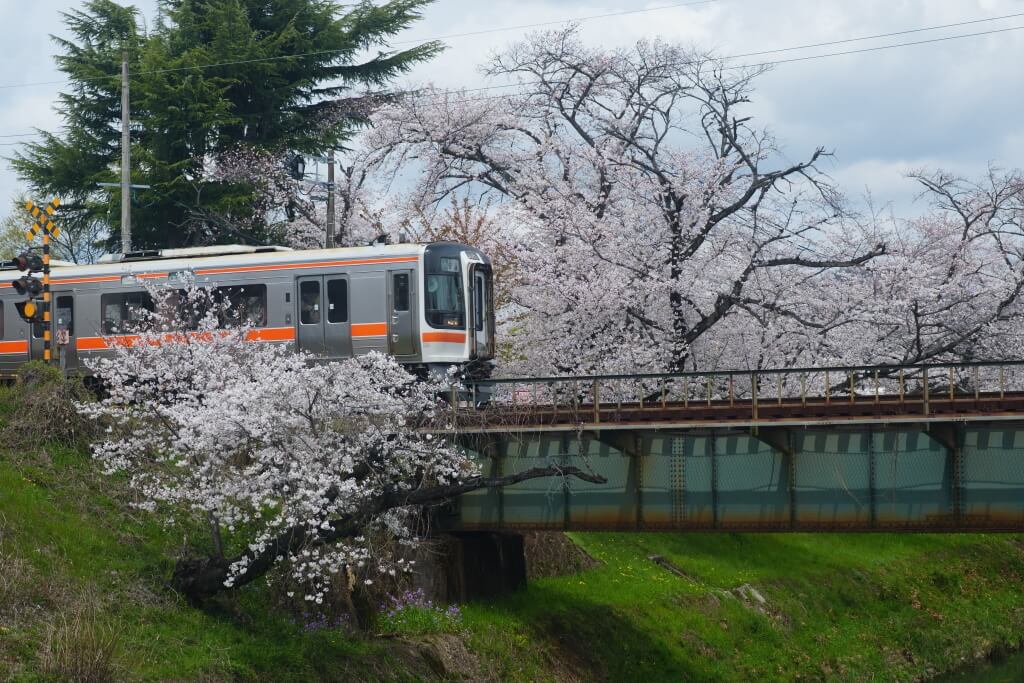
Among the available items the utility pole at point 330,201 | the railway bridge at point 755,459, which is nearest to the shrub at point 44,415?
the railway bridge at point 755,459

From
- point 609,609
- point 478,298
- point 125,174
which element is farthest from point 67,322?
point 609,609

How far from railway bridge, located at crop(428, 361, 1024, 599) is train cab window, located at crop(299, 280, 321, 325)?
4.31 m

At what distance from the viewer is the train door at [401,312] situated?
25.1 metres

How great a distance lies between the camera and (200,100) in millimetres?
38094

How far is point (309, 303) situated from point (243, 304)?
5.69 feet

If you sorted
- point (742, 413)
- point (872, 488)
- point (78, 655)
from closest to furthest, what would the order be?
point (78, 655) < point (872, 488) < point (742, 413)

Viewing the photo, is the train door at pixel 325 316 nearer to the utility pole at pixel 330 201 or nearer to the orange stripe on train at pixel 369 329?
the orange stripe on train at pixel 369 329

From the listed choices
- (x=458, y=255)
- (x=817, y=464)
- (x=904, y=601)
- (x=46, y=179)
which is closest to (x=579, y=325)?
(x=458, y=255)

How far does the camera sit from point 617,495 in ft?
72.6

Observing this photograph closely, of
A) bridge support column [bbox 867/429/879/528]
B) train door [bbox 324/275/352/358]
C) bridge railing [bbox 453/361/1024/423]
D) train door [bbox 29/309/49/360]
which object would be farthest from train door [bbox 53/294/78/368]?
bridge support column [bbox 867/429/879/528]

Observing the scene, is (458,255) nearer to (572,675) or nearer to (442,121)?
(572,675)

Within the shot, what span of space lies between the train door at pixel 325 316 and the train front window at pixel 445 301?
1832 millimetres

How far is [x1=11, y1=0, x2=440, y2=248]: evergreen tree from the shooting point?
1490 inches

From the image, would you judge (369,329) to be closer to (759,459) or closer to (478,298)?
(478,298)
